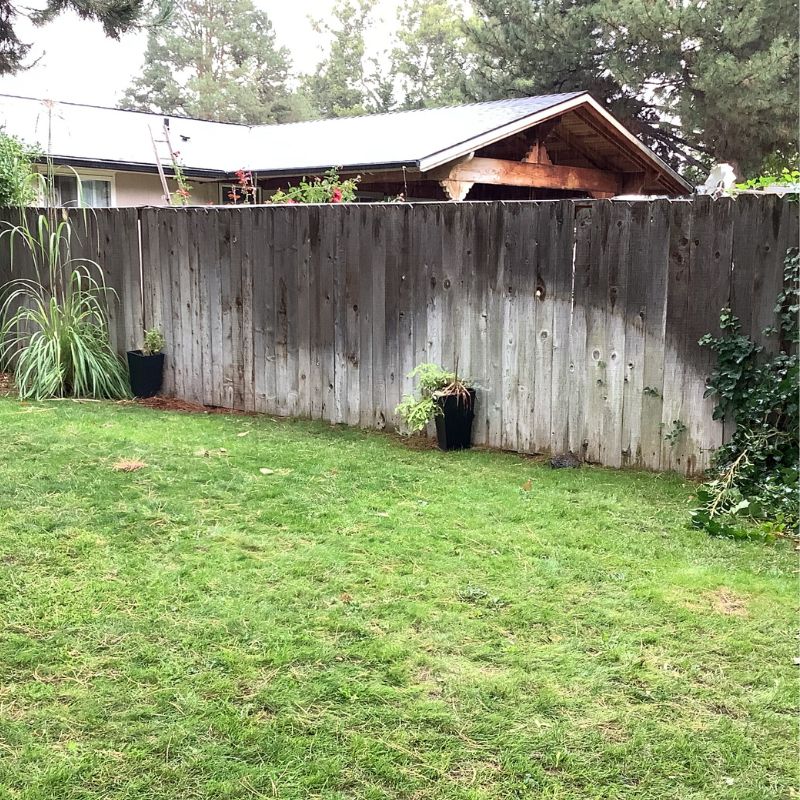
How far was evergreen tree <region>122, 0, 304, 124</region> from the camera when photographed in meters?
38.0

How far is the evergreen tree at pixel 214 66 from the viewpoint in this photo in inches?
1497

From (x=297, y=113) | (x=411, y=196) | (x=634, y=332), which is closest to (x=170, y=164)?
(x=411, y=196)

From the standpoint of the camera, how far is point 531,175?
1175 centimetres

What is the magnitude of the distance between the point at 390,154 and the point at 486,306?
6005 millimetres

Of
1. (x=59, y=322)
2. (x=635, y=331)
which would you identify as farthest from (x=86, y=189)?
(x=635, y=331)

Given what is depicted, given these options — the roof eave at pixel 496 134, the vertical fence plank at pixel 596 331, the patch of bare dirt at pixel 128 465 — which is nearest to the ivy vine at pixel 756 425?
the vertical fence plank at pixel 596 331

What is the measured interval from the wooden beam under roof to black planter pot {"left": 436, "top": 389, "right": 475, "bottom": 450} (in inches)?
239

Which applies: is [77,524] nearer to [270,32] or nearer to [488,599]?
[488,599]

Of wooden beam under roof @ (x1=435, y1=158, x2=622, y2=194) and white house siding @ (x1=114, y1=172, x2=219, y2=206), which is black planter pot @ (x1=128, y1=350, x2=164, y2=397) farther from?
white house siding @ (x1=114, y1=172, x2=219, y2=206)

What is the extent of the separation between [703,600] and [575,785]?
1243 millimetres

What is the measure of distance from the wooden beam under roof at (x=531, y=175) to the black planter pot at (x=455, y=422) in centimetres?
607

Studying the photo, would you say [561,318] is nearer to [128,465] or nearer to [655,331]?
[655,331]

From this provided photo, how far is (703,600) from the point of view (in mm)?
3039

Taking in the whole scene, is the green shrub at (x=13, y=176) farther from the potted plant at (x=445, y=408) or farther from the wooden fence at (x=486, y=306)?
the potted plant at (x=445, y=408)
